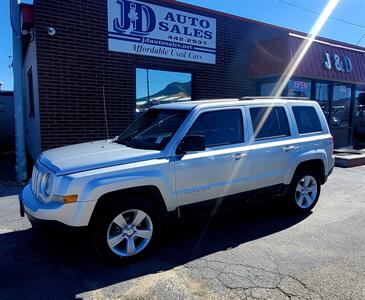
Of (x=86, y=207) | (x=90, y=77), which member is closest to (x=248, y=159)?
(x=86, y=207)

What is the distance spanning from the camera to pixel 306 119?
18.6 ft

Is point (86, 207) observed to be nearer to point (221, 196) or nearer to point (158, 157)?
point (158, 157)

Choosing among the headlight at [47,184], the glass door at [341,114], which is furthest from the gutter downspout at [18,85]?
the glass door at [341,114]

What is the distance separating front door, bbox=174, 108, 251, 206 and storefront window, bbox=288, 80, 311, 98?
7679 mm

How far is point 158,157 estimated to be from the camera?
3.96 meters

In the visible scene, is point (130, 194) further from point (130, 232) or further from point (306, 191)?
point (306, 191)

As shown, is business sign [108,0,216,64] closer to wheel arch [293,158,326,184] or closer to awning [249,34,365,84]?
awning [249,34,365,84]

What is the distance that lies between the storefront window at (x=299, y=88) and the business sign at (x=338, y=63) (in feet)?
2.84

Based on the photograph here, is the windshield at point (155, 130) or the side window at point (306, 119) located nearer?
the windshield at point (155, 130)

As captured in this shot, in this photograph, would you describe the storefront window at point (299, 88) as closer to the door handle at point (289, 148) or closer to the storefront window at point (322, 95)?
the storefront window at point (322, 95)

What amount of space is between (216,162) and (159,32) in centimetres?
594

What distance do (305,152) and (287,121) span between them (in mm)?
561

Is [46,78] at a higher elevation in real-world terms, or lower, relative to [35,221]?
higher

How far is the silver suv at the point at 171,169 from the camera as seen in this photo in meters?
3.58
